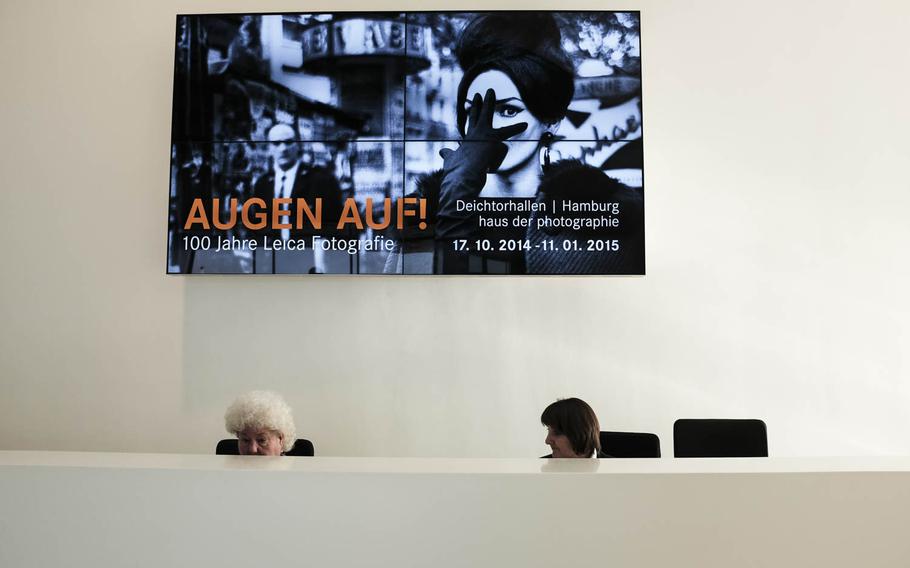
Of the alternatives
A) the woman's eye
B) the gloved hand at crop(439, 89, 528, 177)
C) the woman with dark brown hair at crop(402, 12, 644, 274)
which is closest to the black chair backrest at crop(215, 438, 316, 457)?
the woman with dark brown hair at crop(402, 12, 644, 274)

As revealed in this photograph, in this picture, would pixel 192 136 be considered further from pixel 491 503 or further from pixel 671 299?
pixel 491 503

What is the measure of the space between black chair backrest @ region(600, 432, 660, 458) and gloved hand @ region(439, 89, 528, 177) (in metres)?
1.45

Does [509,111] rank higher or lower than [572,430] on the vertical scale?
higher

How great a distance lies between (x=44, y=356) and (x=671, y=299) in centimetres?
349

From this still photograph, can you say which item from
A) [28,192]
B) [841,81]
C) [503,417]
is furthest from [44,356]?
[841,81]

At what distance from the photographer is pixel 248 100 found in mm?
4438

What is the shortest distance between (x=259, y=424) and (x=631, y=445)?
5.04 feet

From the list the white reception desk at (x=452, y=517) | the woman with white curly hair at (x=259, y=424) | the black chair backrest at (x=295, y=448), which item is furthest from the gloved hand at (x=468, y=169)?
the white reception desk at (x=452, y=517)

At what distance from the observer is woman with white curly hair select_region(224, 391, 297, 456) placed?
11.1 ft

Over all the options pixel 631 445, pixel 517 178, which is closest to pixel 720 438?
pixel 631 445

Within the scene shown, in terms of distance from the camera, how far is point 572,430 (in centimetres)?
315

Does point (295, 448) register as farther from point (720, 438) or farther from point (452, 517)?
point (452, 517)

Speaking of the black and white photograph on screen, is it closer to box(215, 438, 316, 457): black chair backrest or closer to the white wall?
the white wall

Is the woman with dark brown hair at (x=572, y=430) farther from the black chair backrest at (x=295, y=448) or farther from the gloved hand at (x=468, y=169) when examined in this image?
the gloved hand at (x=468, y=169)
